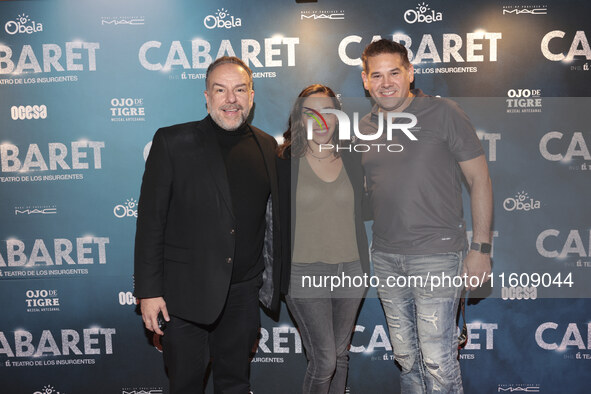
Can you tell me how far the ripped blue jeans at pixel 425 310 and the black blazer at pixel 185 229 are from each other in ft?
2.71

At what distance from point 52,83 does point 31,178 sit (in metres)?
0.60

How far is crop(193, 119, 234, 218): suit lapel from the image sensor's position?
6.33 ft

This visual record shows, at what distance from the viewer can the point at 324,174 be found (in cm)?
210

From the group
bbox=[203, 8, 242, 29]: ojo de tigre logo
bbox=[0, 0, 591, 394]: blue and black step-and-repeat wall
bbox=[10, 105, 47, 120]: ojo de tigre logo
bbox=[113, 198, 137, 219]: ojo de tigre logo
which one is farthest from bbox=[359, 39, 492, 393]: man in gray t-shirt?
bbox=[10, 105, 47, 120]: ojo de tigre logo

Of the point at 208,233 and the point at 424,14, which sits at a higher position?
the point at 424,14

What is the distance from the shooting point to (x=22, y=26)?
257cm

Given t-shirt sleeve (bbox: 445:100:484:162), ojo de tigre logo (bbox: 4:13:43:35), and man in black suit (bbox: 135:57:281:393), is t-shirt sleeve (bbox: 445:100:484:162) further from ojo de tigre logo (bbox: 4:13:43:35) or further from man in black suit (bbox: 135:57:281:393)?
ojo de tigre logo (bbox: 4:13:43:35)

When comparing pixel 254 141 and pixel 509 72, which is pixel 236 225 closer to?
pixel 254 141

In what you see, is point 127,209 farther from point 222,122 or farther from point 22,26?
point 22,26

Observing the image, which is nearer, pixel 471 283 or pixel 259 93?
pixel 471 283

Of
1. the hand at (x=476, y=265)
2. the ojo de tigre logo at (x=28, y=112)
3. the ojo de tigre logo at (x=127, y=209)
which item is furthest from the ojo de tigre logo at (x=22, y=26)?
the hand at (x=476, y=265)

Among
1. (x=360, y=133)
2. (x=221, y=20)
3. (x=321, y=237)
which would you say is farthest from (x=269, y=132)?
(x=321, y=237)

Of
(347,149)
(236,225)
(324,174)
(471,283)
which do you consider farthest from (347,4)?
(471,283)

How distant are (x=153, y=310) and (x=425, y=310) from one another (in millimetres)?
1286
